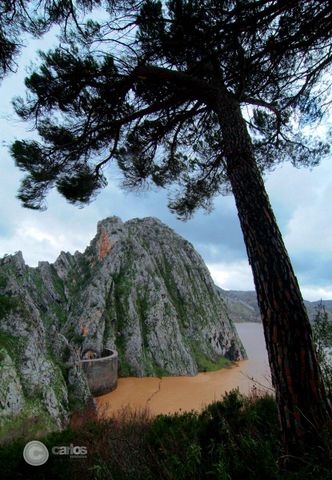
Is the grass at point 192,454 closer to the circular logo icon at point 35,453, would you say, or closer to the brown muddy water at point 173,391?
the circular logo icon at point 35,453

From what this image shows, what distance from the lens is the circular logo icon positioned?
2.67 meters

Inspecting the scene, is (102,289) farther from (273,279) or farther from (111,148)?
(273,279)

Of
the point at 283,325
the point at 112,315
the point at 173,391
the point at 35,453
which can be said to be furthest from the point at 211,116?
the point at 112,315

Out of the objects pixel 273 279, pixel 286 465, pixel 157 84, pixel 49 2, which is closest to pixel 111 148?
pixel 157 84

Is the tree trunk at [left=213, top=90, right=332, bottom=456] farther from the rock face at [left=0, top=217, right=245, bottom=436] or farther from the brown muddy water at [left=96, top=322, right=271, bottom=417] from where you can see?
the brown muddy water at [left=96, top=322, right=271, bottom=417]

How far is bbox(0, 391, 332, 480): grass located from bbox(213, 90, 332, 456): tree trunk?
0.22 metres

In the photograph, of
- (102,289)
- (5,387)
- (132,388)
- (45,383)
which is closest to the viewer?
(5,387)

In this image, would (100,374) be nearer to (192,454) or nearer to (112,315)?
(112,315)

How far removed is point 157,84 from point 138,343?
70.2 feet

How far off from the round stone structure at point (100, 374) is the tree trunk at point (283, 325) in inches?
598

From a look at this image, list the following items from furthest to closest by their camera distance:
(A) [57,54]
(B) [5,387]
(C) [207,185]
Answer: (B) [5,387] → (C) [207,185] → (A) [57,54]

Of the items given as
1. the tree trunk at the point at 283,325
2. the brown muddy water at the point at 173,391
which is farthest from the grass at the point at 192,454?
the brown muddy water at the point at 173,391

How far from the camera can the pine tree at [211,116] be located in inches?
82.8

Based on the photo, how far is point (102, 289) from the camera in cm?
2533
